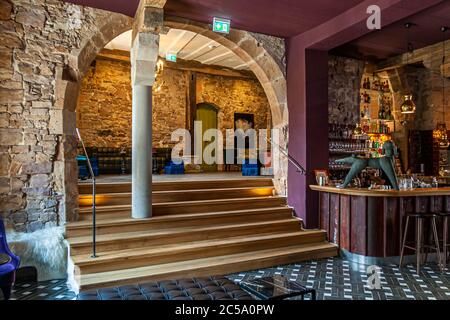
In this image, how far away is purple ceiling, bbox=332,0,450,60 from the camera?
5484 millimetres

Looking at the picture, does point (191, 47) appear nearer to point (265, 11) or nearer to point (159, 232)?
point (265, 11)

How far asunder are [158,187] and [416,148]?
24.7ft

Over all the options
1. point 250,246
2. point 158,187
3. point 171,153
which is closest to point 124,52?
point 171,153

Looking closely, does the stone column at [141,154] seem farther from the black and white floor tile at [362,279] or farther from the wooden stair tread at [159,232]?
the black and white floor tile at [362,279]

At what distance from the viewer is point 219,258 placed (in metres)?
4.83

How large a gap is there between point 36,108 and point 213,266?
330 centimetres

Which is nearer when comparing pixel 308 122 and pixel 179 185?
pixel 308 122

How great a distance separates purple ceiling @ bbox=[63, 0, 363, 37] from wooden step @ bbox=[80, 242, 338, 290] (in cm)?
372

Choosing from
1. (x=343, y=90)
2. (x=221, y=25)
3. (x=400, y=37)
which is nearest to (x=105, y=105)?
(x=221, y=25)

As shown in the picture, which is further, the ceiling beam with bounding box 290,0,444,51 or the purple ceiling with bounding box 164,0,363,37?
the purple ceiling with bounding box 164,0,363,37

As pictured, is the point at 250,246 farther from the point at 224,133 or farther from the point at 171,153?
the point at 224,133

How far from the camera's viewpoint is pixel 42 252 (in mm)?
4527

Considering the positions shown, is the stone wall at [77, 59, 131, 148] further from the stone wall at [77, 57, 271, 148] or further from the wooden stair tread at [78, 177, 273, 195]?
the wooden stair tread at [78, 177, 273, 195]

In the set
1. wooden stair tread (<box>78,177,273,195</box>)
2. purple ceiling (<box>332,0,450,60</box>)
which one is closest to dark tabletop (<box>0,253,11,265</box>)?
wooden stair tread (<box>78,177,273,195</box>)
